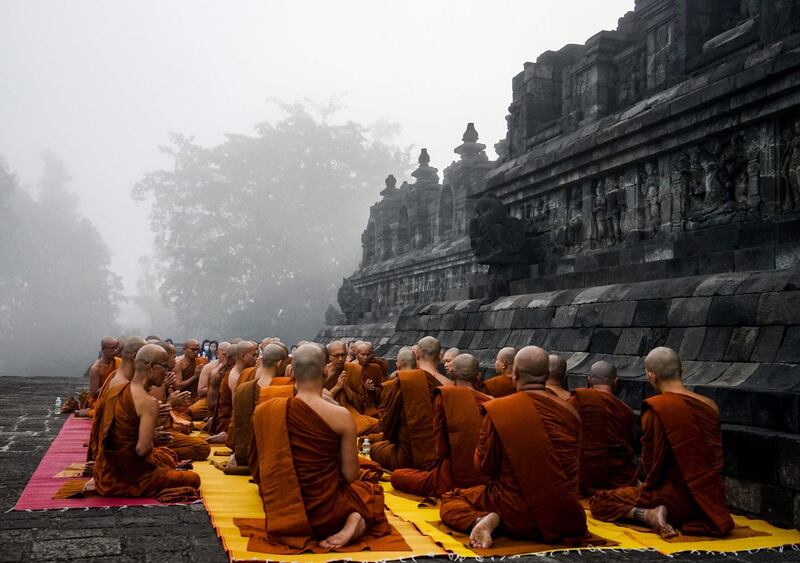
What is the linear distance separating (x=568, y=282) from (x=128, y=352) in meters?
6.18

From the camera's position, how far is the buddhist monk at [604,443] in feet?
19.9

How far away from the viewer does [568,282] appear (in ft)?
34.6

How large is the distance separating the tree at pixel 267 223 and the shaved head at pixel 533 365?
119 ft

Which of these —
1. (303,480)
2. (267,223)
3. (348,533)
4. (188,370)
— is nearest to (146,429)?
(303,480)

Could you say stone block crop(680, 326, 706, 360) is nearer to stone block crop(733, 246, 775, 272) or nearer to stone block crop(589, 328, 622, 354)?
stone block crop(733, 246, 775, 272)

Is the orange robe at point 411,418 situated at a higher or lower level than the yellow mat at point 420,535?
higher

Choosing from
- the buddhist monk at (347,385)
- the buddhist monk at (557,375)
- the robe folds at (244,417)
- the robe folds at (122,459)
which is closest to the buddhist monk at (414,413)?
the buddhist monk at (557,375)

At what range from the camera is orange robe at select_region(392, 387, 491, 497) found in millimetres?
5840

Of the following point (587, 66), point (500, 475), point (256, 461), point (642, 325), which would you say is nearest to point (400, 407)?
point (256, 461)

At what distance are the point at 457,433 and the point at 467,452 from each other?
0.55 feet

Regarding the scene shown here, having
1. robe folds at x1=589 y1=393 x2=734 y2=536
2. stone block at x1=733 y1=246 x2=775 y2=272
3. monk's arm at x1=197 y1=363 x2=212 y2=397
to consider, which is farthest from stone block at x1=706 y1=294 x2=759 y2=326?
monk's arm at x1=197 y1=363 x2=212 y2=397

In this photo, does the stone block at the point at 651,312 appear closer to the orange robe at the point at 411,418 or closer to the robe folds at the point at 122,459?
the orange robe at the point at 411,418

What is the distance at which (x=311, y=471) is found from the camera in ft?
15.6

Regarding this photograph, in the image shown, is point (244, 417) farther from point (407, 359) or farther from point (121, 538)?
point (121, 538)
